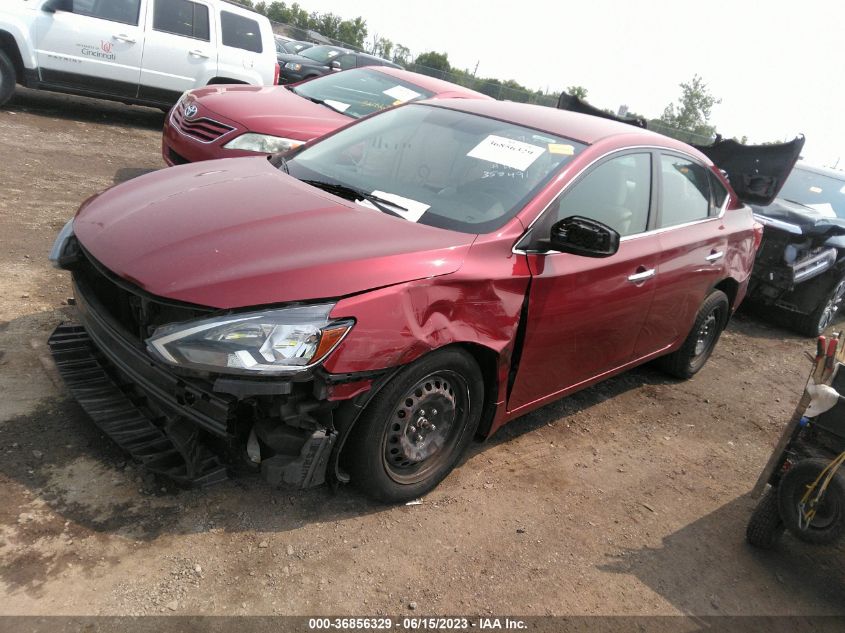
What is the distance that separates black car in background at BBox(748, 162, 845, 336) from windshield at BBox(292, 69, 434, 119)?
3.81 metres

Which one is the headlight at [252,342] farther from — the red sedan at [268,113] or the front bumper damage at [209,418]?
the red sedan at [268,113]

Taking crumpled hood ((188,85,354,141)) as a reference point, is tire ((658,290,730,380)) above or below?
below

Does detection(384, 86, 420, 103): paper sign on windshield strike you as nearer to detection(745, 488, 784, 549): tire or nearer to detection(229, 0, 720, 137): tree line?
detection(745, 488, 784, 549): tire

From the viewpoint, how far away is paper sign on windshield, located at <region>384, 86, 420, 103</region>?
7.20m

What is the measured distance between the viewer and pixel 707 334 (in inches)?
204

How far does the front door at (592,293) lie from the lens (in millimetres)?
3246

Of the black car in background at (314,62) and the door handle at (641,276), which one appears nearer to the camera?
the door handle at (641,276)

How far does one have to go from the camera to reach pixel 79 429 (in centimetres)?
304

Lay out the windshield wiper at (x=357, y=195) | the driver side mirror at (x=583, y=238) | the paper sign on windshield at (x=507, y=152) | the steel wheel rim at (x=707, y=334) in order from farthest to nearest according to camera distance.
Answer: the steel wheel rim at (x=707, y=334), the paper sign on windshield at (x=507, y=152), the windshield wiper at (x=357, y=195), the driver side mirror at (x=583, y=238)

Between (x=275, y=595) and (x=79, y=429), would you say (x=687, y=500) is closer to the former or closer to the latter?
(x=275, y=595)

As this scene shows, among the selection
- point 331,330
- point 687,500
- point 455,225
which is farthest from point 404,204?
point 687,500

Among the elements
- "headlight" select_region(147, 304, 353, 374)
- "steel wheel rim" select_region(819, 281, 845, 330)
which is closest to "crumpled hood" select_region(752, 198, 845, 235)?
"steel wheel rim" select_region(819, 281, 845, 330)

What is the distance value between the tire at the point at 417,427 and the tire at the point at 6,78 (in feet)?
26.3

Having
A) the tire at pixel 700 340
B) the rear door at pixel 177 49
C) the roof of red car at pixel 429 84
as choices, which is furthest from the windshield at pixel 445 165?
the rear door at pixel 177 49
